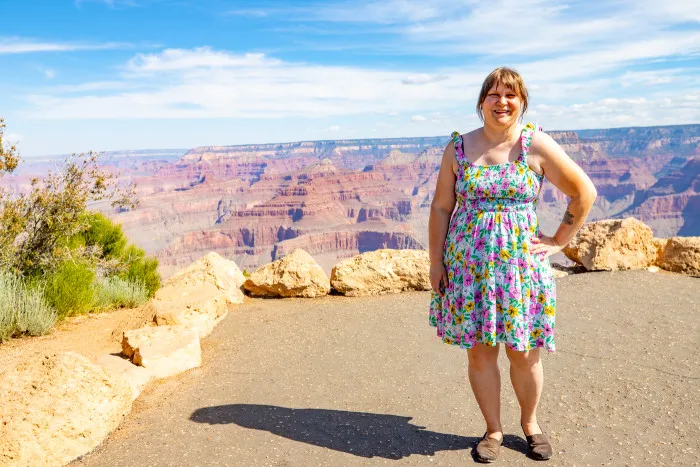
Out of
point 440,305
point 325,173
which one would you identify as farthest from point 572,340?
point 325,173

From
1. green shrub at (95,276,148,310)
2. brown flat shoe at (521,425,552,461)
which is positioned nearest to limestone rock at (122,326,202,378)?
green shrub at (95,276,148,310)

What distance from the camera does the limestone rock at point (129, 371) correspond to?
13.8 feet

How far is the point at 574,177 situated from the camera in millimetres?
2660

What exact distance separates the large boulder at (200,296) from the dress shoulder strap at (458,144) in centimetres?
393

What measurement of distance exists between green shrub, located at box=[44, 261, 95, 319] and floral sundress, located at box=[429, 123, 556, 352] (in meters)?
5.58

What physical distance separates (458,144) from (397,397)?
212 centimetres

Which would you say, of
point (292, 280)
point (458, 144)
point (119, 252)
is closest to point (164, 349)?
point (292, 280)

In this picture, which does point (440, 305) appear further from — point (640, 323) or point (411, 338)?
point (640, 323)

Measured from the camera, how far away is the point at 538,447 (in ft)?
9.83

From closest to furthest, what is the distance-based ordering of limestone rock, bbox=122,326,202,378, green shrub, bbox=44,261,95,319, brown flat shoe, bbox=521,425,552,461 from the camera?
1. brown flat shoe, bbox=521,425,552,461
2. limestone rock, bbox=122,326,202,378
3. green shrub, bbox=44,261,95,319

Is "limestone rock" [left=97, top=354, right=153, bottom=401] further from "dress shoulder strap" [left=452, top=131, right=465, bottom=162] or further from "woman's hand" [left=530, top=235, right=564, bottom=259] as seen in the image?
"woman's hand" [left=530, top=235, right=564, bottom=259]

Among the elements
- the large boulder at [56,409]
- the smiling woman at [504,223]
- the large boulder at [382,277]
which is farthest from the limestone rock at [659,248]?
the large boulder at [56,409]

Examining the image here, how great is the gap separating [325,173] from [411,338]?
13101 cm

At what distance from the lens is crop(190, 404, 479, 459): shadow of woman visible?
3212mm
